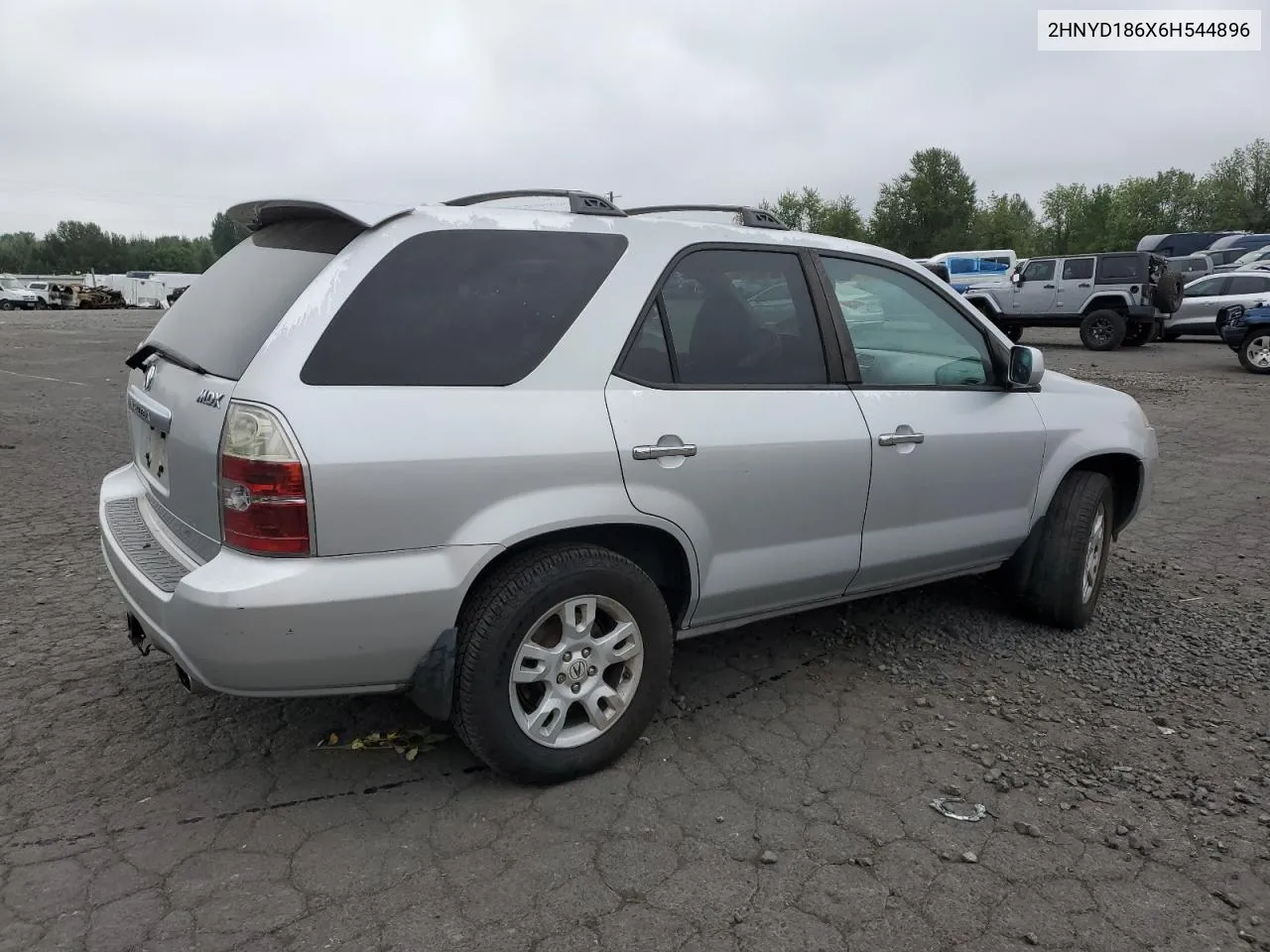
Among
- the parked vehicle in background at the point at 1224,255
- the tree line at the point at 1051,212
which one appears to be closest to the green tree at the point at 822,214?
the tree line at the point at 1051,212

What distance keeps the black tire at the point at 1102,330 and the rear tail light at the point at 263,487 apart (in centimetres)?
2056

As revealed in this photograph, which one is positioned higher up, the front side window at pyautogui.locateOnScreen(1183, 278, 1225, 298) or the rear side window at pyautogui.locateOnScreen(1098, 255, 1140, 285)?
the rear side window at pyautogui.locateOnScreen(1098, 255, 1140, 285)

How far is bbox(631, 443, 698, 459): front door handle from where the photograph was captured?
2.90m

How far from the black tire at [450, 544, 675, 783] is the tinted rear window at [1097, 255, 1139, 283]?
19.7 meters

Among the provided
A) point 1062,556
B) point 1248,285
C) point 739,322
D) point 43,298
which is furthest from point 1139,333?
point 43,298

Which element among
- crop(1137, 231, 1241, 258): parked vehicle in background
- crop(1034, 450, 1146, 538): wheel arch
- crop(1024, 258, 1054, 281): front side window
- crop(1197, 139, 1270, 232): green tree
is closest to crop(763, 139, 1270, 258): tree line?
crop(1197, 139, 1270, 232): green tree

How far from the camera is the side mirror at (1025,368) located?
3891mm

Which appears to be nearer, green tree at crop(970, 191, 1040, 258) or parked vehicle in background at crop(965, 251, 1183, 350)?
parked vehicle in background at crop(965, 251, 1183, 350)

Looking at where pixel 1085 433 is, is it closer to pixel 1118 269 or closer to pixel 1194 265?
pixel 1118 269

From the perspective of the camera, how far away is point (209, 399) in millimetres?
2648

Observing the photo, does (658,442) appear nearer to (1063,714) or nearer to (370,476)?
(370,476)

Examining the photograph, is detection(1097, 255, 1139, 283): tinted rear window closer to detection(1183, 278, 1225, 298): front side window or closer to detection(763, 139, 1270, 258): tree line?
detection(1183, 278, 1225, 298): front side window

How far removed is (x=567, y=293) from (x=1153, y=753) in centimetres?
245

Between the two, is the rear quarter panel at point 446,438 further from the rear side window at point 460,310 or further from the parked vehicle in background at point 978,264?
the parked vehicle in background at point 978,264
